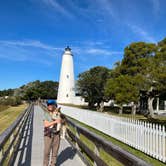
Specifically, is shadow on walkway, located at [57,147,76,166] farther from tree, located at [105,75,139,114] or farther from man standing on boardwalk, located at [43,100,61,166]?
tree, located at [105,75,139,114]

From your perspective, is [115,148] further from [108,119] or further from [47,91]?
[47,91]

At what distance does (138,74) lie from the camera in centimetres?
2852

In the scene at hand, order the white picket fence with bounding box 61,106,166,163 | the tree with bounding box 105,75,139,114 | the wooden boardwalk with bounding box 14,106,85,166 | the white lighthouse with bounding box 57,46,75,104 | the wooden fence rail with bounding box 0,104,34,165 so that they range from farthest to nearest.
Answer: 1. the white lighthouse with bounding box 57,46,75,104
2. the tree with bounding box 105,75,139,114
3. the white picket fence with bounding box 61,106,166,163
4. the wooden boardwalk with bounding box 14,106,85,166
5. the wooden fence rail with bounding box 0,104,34,165

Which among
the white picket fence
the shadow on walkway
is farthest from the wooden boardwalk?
the white picket fence

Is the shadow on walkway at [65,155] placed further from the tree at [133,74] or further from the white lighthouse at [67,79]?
the white lighthouse at [67,79]

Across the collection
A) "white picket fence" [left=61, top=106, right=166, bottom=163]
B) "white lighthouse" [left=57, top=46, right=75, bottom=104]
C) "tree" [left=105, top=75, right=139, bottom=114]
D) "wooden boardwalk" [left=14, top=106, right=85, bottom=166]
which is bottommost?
"wooden boardwalk" [left=14, top=106, right=85, bottom=166]

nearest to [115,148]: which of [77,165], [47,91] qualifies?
[77,165]

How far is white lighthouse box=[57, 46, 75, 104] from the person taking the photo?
Answer: 52.3 meters

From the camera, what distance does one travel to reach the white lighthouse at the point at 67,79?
52.3 meters

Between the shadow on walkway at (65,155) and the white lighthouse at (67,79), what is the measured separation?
44.6 m

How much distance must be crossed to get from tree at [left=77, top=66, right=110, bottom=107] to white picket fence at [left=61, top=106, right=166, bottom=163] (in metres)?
22.7

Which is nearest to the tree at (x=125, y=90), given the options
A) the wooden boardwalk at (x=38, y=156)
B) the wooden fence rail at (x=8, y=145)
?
the wooden boardwalk at (x=38, y=156)

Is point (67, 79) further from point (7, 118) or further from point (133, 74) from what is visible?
point (7, 118)

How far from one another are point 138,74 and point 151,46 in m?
3.93
